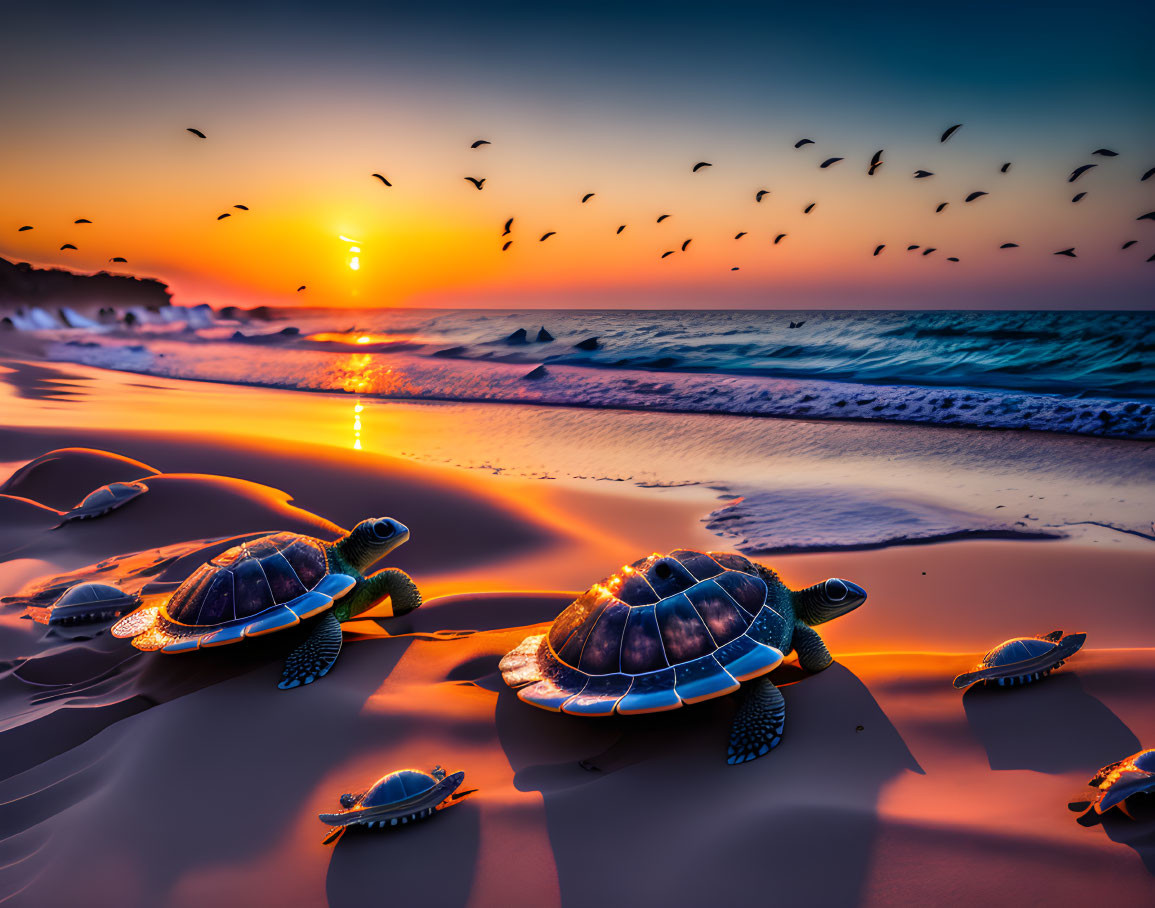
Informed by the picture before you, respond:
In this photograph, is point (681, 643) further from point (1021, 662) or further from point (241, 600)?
point (241, 600)

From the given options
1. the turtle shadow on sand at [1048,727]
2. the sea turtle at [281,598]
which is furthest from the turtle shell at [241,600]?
the turtle shadow on sand at [1048,727]

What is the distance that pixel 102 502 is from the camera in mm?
6117

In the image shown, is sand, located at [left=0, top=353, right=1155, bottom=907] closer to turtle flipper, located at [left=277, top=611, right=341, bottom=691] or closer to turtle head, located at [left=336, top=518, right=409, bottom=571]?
turtle flipper, located at [left=277, top=611, right=341, bottom=691]

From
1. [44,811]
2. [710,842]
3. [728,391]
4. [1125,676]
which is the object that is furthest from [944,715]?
[728,391]

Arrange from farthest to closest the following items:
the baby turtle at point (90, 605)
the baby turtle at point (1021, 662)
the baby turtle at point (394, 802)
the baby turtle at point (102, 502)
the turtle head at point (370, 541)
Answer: the baby turtle at point (102, 502) < the turtle head at point (370, 541) < the baby turtle at point (90, 605) < the baby turtle at point (1021, 662) < the baby turtle at point (394, 802)

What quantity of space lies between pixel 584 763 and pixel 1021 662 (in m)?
2.25

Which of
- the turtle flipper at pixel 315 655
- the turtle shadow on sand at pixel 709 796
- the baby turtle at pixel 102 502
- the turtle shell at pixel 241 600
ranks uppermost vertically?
the turtle shadow on sand at pixel 709 796

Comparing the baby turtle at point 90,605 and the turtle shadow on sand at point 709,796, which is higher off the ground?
the turtle shadow on sand at point 709,796

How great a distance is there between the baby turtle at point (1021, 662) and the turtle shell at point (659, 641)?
36.6 inches

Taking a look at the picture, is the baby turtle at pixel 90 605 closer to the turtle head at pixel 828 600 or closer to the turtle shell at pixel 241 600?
the turtle shell at pixel 241 600

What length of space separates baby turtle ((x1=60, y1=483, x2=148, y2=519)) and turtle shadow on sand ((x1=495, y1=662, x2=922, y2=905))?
547 cm

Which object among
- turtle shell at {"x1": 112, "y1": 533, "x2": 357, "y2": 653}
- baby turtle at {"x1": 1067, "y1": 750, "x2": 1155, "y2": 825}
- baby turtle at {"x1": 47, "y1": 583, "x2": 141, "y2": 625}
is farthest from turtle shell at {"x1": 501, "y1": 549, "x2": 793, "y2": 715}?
baby turtle at {"x1": 47, "y1": 583, "x2": 141, "y2": 625}

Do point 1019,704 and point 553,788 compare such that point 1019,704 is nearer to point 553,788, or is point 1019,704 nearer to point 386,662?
point 553,788

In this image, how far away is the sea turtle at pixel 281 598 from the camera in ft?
12.0
